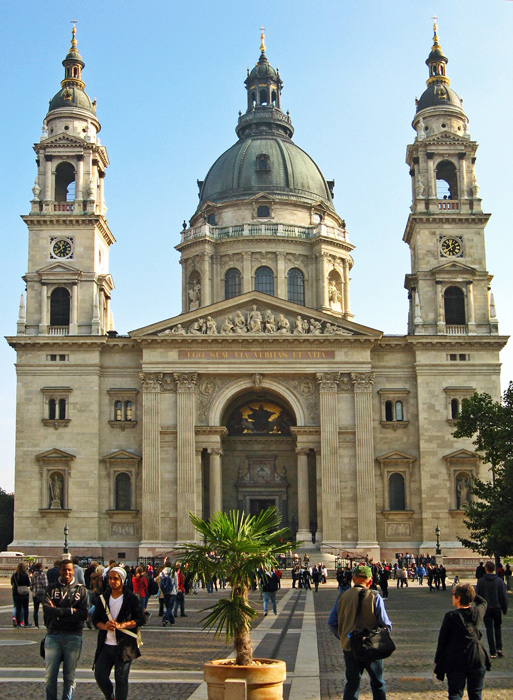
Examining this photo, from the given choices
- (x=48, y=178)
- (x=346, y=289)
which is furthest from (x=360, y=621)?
(x=346, y=289)

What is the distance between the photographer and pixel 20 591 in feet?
78.3

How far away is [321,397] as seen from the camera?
60344mm

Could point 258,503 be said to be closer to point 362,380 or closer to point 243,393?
point 243,393

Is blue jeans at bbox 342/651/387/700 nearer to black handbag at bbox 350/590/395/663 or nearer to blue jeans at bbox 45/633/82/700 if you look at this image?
black handbag at bbox 350/590/395/663

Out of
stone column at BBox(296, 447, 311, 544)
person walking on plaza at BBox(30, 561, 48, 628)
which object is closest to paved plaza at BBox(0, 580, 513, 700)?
person walking on plaza at BBox(30, 561, 48, 628)

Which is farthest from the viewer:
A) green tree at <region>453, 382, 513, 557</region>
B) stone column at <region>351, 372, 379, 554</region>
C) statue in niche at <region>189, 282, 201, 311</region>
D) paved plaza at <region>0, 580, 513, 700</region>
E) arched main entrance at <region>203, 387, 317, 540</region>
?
statue in niche at <region>189, 282, 201, 311</region>

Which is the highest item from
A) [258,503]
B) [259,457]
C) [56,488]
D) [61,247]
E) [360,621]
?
[61,247]

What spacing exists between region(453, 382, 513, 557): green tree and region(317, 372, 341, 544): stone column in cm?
1300

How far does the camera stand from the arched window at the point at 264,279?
7306 centimetres

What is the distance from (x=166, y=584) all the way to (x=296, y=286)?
4925 centimetres

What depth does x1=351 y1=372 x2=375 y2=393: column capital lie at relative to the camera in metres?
60.6

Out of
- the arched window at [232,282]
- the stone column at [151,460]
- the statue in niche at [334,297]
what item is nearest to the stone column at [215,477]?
the stone column at [151,460]

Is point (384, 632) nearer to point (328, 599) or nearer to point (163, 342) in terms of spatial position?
point (328, 599)

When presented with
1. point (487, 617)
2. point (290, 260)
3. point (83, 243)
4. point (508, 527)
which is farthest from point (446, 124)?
point (487, 617)
